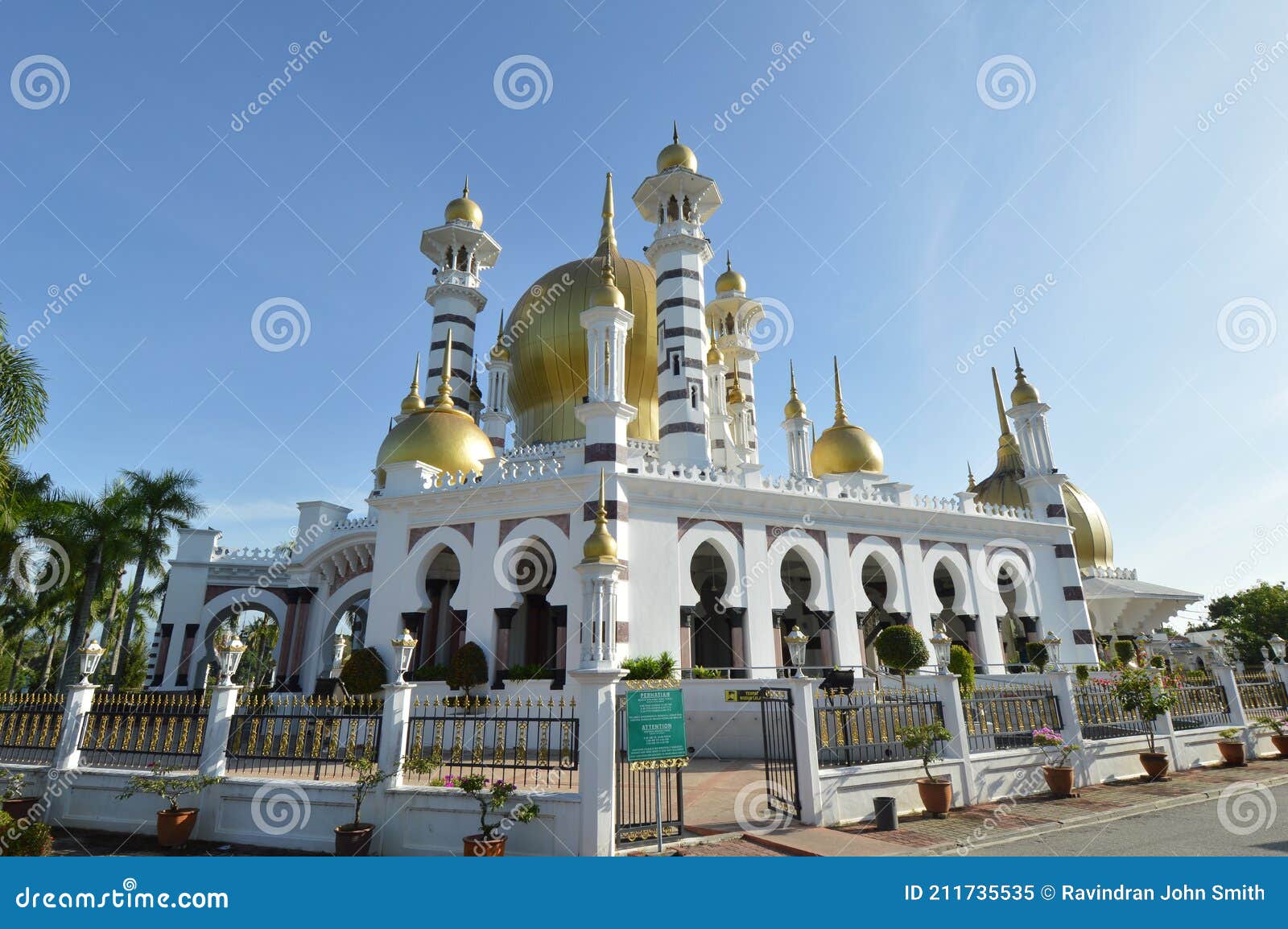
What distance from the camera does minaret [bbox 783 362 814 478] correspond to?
30000 mm

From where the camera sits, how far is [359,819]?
9039mm

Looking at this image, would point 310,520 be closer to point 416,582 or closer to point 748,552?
point 416,582

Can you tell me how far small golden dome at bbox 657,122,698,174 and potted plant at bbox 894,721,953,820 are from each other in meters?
24.2

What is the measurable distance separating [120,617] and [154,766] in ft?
116

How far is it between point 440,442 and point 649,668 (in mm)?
11039

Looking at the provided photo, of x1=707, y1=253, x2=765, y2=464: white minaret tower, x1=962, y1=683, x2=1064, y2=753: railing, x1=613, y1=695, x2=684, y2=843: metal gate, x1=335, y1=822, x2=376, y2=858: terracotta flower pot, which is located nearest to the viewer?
x1=613, y1=695, x2=684, y2=843: metal gate

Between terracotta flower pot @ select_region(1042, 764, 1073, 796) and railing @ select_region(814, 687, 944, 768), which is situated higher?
railing @ select_region(814, 687, 944, 768)

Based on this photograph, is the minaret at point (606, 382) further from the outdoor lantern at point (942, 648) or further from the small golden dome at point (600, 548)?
the outdoor lantern at point (942, 648)

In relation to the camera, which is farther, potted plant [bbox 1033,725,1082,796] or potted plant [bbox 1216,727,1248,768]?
potted plant [bbox 1216,727,1248,768]

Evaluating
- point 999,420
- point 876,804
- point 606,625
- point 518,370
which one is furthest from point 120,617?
point 999,420

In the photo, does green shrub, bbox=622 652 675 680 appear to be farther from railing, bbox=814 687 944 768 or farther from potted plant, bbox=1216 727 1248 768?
potted plant, bbox=1216 727 1248 768

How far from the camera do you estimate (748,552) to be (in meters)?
20.1

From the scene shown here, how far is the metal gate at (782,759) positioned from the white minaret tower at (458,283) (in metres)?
22.7

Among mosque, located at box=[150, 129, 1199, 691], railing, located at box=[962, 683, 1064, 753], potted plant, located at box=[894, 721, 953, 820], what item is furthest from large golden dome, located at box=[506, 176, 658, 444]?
potted plant, located at box=[894, 721, 953, 820]
